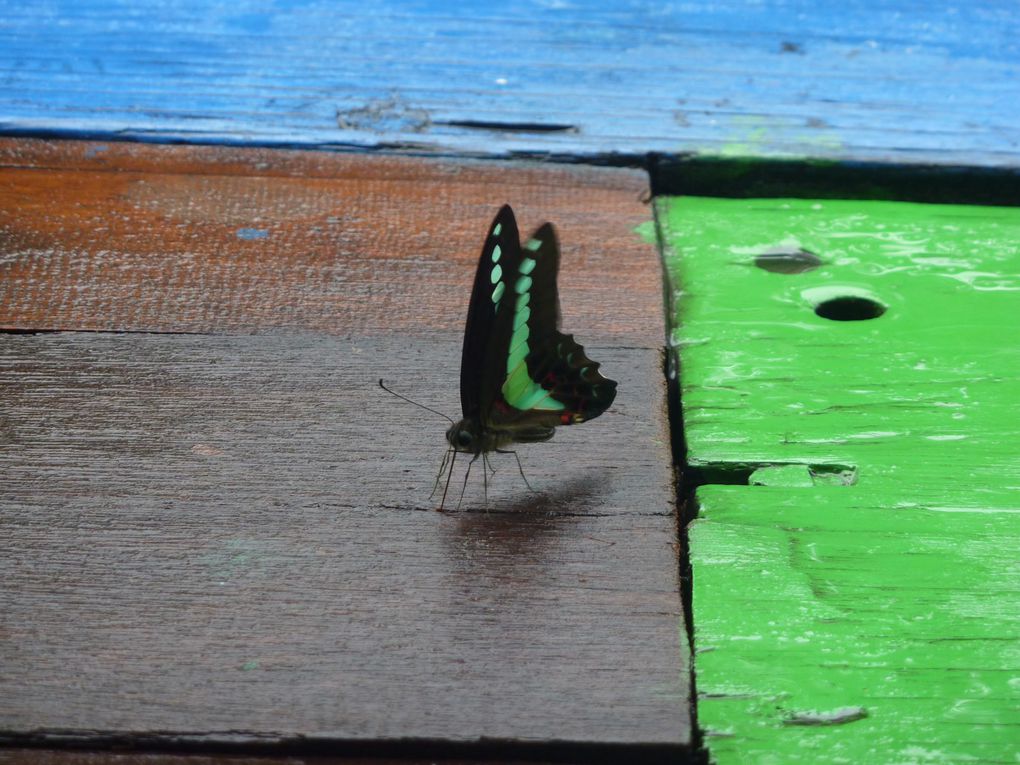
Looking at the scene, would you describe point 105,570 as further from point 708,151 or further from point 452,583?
point 708,151

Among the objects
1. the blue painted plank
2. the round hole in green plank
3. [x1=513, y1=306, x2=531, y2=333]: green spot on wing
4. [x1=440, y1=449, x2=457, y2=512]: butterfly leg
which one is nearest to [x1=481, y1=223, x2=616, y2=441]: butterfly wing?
[x1=513, y1=306, x2=531, y2=333]: green spot on wing

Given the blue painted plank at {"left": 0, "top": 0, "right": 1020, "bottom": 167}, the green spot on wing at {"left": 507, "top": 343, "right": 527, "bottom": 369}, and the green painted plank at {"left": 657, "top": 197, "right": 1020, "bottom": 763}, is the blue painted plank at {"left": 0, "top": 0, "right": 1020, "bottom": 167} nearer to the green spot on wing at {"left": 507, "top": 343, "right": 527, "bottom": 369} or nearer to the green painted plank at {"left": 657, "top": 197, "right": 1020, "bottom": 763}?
the green painted plank at {"left": 657, "top": 197, "right": 1020, "bottom": 763}

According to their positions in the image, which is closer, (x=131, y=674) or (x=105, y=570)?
(x=131, y=674)

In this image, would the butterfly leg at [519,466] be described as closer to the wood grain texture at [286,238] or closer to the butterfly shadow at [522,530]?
the butterfly shadow at [522,530]

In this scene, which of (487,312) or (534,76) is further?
(534,76)

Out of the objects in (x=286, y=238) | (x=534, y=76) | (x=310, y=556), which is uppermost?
(x=534, y=76)

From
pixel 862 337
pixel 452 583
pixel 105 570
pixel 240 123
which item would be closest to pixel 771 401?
pixel 862 337

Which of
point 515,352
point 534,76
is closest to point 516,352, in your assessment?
point 515,352

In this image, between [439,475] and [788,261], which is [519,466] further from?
[788,261]
